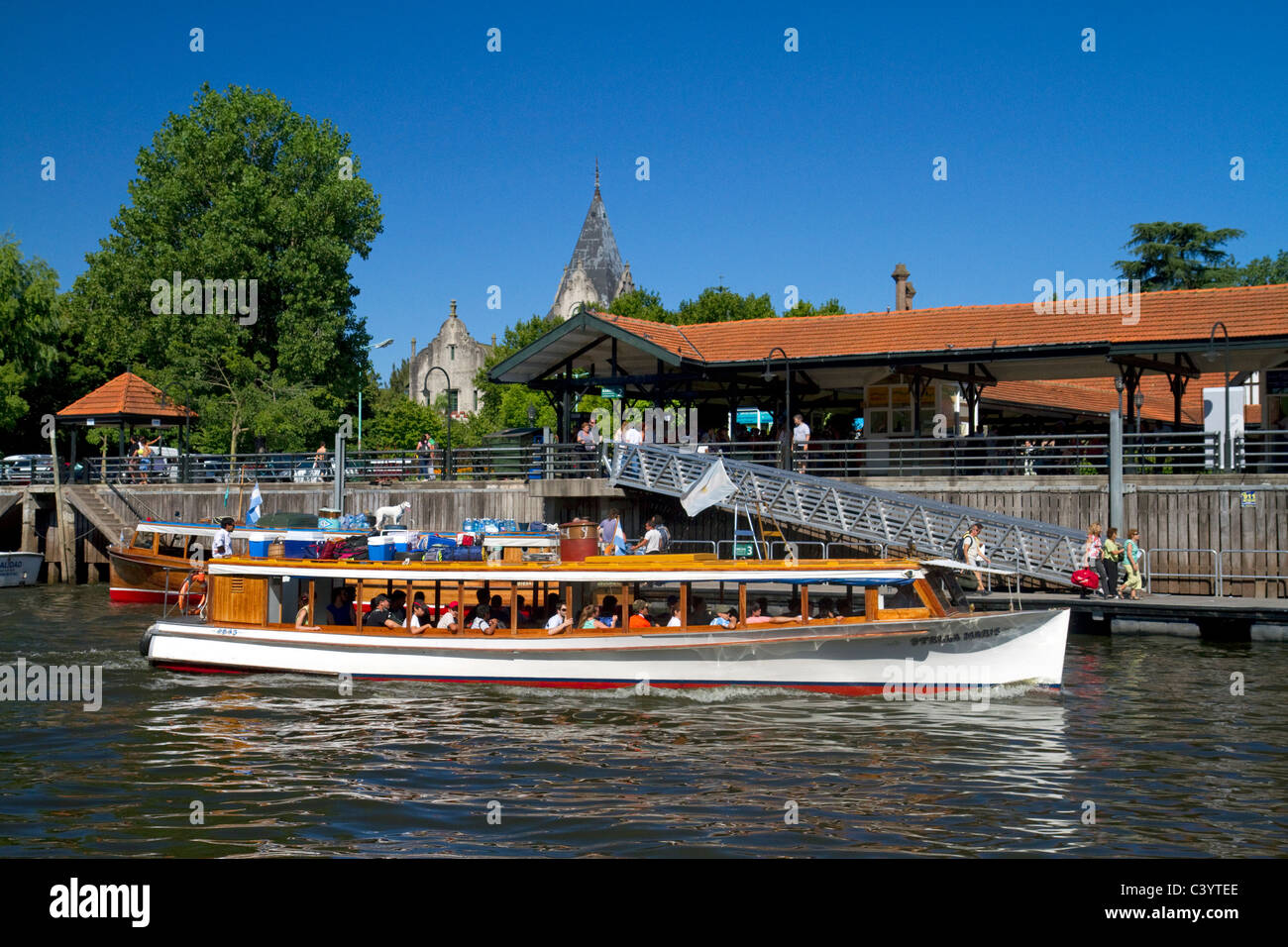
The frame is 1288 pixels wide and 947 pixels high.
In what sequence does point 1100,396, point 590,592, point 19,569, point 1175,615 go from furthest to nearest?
1. point 1100,396
2. point 19,569
3. point 1175,615
4. point 590,592

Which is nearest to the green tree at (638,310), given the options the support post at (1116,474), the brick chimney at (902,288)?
the brick chimney at (902,288)

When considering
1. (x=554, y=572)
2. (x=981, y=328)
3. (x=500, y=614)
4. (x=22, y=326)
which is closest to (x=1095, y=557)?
(x=981, y=328)

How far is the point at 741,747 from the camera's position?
1497cm

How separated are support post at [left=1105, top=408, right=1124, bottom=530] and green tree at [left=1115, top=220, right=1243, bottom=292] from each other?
4742 cm

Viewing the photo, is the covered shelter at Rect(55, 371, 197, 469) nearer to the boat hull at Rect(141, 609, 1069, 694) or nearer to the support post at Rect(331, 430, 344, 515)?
the support post at Rect(331, 430, 344, 515)

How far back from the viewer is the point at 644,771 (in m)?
13.8

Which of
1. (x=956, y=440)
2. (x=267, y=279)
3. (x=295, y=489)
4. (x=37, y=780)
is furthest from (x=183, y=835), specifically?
(x=267, y=279)

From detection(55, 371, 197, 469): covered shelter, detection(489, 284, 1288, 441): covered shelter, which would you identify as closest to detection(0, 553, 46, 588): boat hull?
detection(55, 371, 197, 469): covered shelter

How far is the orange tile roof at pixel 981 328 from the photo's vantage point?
96.2 feet

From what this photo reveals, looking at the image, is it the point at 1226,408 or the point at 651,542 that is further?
the point at 1226,408

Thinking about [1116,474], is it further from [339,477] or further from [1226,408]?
[339,477]

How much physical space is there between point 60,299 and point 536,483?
144 ft

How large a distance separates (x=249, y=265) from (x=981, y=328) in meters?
32.7

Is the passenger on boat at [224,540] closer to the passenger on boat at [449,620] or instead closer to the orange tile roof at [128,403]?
the passenger on boat at [449,620]
